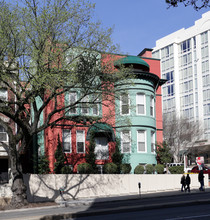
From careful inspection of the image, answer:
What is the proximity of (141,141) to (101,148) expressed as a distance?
3.71 m

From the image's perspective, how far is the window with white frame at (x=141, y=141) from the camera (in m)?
35.0

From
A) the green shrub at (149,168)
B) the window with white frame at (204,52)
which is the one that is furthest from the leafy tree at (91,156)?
the window with white frame at (204,52)

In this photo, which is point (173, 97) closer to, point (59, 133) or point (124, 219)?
point (59, 133)

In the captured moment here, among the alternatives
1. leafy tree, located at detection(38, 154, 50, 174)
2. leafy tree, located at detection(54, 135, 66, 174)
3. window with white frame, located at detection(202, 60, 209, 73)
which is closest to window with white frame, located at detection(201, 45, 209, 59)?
window with white frame, located at detection(202, 60, 209, 73)

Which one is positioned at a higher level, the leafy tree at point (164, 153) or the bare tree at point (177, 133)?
the bare tree at point (177, 133)

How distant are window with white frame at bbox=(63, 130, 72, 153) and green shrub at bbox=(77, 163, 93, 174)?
2223mm

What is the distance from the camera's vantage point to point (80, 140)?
34.4 m

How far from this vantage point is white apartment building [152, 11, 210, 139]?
83.6m

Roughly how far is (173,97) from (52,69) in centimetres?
7380

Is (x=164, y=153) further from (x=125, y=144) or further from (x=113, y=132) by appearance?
(x=113, y=132)

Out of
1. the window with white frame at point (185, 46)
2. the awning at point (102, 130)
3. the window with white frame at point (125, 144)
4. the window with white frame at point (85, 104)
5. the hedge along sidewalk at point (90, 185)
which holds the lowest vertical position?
the hedge along sidewalk at point (90, 185)

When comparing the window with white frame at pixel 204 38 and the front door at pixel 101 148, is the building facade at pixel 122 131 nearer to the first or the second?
the front door at pixel 101 148

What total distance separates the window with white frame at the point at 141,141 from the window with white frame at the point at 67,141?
6.25 m

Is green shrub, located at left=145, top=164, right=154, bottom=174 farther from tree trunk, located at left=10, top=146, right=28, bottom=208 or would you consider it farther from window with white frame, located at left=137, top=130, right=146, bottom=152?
tree trunk, located at left=10, top=146, right=28, bottom=208
